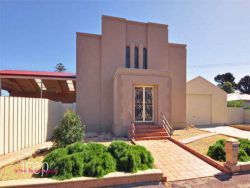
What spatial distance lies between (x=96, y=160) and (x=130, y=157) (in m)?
0.98

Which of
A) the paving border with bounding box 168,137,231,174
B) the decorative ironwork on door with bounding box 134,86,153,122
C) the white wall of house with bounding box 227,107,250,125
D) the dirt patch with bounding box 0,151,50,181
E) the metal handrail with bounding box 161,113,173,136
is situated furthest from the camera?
the white wall of house with bounding box 227,107,250,125

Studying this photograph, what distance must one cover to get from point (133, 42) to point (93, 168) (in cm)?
1062

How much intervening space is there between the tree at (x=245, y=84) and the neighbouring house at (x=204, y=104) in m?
45.0

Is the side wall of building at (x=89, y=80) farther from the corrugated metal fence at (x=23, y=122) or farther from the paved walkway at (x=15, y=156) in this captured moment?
the paved walkway at (x=15, y=156)

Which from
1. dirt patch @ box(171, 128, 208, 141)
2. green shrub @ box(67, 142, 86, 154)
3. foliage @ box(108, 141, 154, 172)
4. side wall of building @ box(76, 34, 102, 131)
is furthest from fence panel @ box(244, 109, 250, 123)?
green shrub @ box(67, 142, 86, 154)

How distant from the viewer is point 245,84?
5369 cm

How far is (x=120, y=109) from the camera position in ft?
34.2

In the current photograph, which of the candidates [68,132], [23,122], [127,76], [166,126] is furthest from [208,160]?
[23,122]

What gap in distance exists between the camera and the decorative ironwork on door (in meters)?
11.1

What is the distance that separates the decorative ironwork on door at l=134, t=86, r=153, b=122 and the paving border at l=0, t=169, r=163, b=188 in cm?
618

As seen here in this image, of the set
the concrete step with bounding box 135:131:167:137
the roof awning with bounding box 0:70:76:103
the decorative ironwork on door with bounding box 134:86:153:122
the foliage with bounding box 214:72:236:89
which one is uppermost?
the foliage with bounding box 214:72:236:89

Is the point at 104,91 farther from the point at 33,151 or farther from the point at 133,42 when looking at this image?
the point at 33,151

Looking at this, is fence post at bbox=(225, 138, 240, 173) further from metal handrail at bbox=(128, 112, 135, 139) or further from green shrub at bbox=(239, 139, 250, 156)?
metal handrail at bbox=(128, 112, 135, 139)

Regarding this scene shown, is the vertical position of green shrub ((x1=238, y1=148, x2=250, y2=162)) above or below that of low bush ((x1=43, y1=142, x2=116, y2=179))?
below
